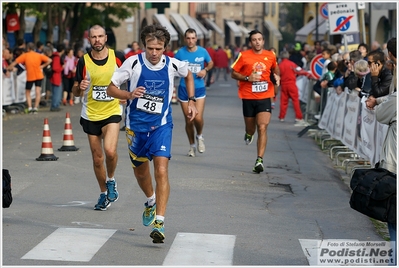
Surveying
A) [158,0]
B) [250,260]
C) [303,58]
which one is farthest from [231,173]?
[158,0]

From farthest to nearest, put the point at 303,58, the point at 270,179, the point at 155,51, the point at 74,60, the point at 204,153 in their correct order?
the point at 303,58
the point at 74,60
the point at 204,153
the point at 270,179
the point at 155,51

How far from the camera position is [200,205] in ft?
34.3

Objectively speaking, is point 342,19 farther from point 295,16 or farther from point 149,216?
point 295,16

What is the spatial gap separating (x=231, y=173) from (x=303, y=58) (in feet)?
75.8

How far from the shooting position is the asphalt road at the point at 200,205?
796 cm

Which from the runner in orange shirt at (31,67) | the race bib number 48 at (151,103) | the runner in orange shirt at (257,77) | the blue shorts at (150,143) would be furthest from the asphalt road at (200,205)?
the runner in orange shirt at (31,67)

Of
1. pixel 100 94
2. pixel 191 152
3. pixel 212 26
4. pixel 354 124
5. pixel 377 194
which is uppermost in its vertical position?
pixel 100 94

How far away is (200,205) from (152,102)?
89.3 inches

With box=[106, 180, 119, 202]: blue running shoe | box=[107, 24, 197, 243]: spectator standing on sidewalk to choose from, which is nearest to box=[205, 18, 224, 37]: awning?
box=[106, 180, 119, 202]: blue running shoe

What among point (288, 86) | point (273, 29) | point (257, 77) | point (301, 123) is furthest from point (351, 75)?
point (273, 29)

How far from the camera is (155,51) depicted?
833 centimetres

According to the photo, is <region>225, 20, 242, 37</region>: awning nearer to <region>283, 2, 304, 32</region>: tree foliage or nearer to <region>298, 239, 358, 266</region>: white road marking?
<region>283, 2, 304, 32</region>: tree foliage

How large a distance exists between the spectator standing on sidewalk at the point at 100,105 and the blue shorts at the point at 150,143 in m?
1.52

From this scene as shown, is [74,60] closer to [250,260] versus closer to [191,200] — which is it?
[191,200]
